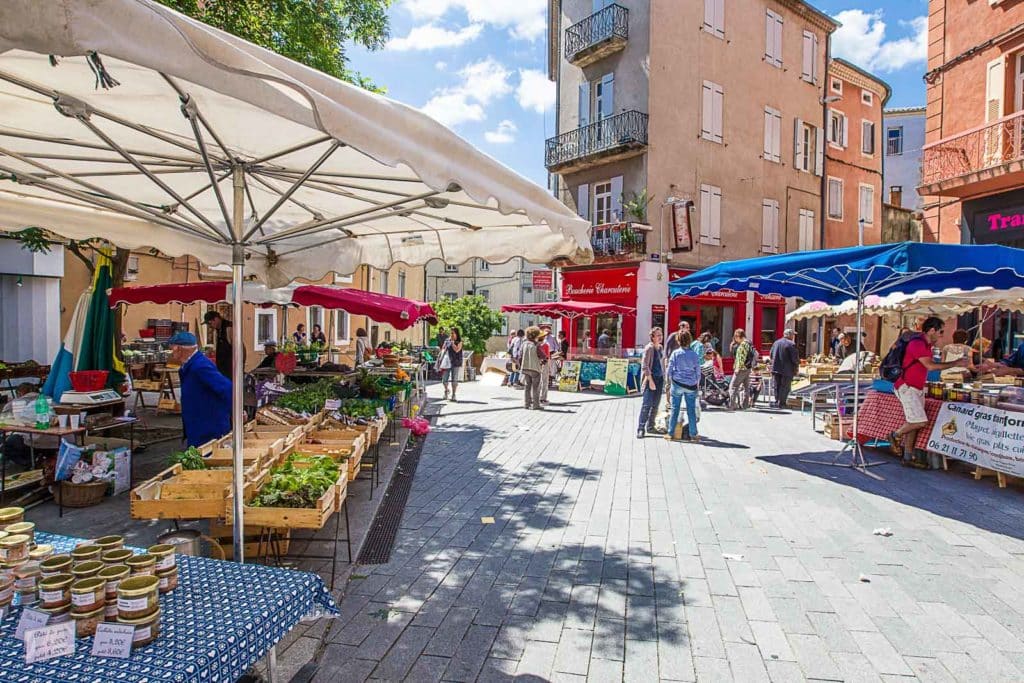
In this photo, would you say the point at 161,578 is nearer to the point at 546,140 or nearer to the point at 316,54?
the point at 316,54

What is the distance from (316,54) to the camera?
9664mm

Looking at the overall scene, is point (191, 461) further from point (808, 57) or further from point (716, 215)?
point (808, 57)

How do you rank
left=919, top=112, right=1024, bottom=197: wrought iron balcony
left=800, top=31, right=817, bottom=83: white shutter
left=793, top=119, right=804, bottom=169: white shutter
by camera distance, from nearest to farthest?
1. left=919, top=112, right=1024, bottom=197: wrought iron balcony
2. left=793, top=119, right=804, bottom=169: white shutter
3. left=800, top=31, right=817, bottom=83: white shutter

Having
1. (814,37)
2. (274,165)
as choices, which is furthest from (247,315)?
(814,37)

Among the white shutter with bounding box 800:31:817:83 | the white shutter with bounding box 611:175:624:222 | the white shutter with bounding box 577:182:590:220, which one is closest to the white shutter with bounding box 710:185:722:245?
the white shutter with bounding box 611:175:624:222

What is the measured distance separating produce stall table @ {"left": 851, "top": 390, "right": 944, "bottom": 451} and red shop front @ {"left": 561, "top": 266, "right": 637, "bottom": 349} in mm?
13206

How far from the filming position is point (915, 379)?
810 centimetres

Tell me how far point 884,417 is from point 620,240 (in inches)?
569

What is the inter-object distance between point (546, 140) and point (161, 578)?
2541cm

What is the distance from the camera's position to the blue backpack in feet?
26.8

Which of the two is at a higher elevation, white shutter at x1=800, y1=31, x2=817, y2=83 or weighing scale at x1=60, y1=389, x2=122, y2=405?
white shutter at x1=800, y1=31, x2=817, y2=83

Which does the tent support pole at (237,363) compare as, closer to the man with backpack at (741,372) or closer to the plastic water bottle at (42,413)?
the plastic water bottle at (42,413)

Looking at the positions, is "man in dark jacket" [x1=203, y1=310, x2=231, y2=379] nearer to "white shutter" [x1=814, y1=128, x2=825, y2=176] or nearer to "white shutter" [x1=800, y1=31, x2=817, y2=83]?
"white shutter" [x1=814, y1=128, x2=825, y2=176]

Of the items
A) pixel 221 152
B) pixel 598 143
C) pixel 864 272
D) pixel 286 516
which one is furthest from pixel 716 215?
pixel 286 516
